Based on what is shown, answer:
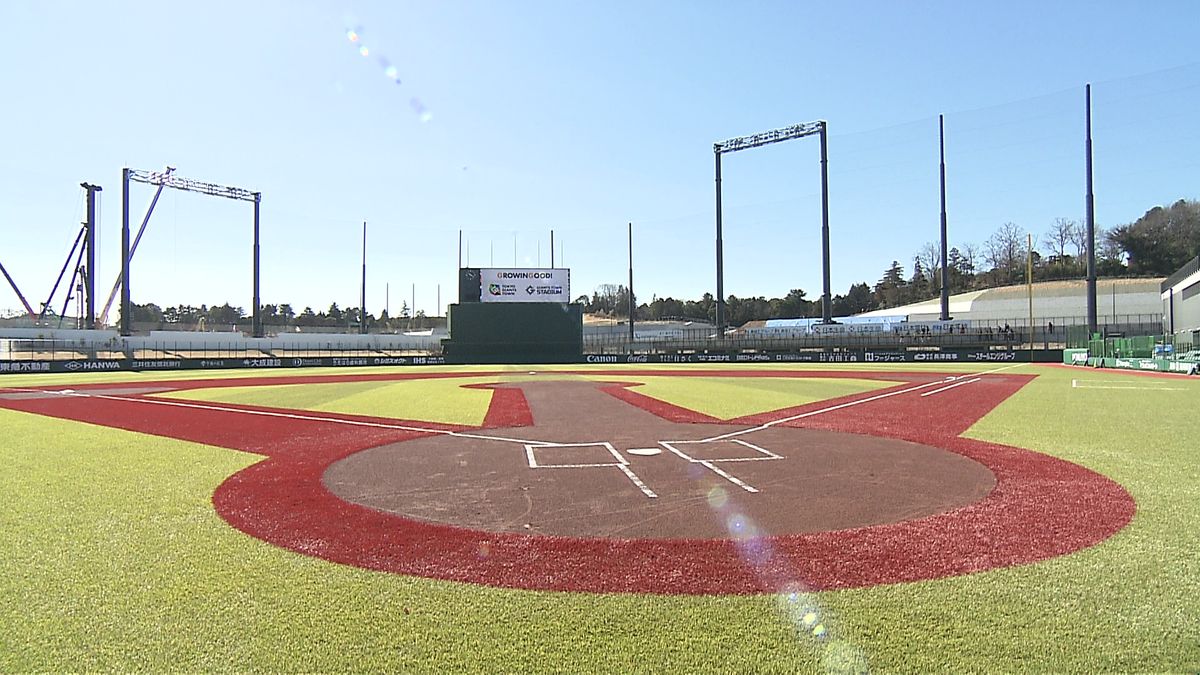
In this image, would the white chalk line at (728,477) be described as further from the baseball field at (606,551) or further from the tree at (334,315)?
the tree at (334,315)

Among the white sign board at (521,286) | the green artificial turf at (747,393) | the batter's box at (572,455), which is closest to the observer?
the batter's box at (572,455)

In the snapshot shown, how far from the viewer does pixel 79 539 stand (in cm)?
561

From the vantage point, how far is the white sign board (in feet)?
165

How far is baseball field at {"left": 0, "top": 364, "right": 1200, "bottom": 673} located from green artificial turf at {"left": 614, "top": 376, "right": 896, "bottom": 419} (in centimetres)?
441

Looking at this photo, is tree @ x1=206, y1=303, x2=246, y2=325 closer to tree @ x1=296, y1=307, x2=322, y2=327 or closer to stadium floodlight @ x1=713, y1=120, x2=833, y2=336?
tree @ x1=296, y1=307, x2=322, y2=327

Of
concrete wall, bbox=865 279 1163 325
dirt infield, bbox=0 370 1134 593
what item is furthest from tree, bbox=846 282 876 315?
dirt infield, bbox=0 370 1134 593

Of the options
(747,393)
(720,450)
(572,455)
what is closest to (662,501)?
(572,455)

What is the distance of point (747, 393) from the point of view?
67.9 ft

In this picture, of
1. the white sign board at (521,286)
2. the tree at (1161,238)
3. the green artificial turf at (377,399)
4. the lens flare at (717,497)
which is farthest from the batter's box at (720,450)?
the tree at (1161,238)

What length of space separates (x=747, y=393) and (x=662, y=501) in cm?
1416

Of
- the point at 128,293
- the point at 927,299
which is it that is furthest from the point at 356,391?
the point at 927,299

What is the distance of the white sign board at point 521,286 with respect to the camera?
50406 mm

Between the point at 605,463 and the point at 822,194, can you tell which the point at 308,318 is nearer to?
the point at 822,194

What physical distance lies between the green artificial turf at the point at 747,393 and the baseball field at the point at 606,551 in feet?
14.5
